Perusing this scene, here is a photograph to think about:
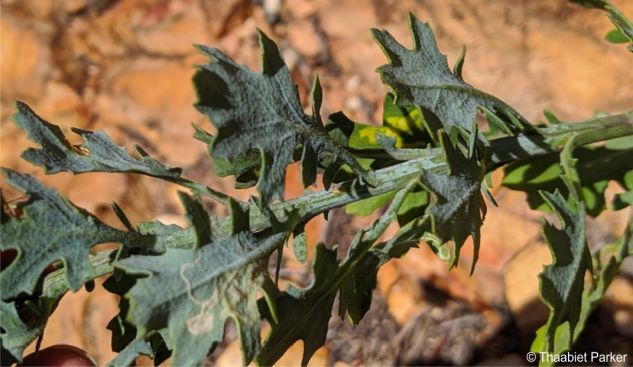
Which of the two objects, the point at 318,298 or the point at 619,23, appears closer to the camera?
the point at 318,298

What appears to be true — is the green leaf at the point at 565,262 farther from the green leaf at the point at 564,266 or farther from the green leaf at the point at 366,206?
the green leaf at the point at 366,206

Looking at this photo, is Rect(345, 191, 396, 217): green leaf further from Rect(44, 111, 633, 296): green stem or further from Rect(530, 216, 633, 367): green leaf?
Rect(530, 216, 633, 367): green leaf

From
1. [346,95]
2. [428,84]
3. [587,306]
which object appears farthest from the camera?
[346,95]

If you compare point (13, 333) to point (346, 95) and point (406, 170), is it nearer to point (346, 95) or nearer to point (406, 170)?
point (406, 170)

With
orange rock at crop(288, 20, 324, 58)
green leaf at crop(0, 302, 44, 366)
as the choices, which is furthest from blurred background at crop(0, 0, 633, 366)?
green leaf at crop(0, 302, 44, 366)

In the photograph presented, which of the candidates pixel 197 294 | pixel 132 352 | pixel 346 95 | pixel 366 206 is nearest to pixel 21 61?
pixel 346 95

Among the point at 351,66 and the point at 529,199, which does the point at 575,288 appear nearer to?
the point at 529,199

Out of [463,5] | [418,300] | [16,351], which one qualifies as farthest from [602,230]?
[16,351]
